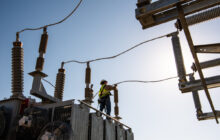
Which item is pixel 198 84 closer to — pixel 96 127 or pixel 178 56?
pixel 178 56

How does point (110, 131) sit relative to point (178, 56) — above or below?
below

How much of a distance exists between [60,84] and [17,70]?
2.64 meters

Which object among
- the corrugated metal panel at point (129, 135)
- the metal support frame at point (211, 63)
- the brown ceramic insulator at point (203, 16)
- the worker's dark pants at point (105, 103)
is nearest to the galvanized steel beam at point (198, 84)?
the metal support frame at point (211, 63)

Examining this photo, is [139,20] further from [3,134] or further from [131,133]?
[131,133]

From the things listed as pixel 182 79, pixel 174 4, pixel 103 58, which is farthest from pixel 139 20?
pixel 103 58

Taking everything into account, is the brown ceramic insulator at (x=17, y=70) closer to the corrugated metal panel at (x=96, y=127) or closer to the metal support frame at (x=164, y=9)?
the corrugated metal panel at (x=96, y=127)

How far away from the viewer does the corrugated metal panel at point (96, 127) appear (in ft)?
25.7

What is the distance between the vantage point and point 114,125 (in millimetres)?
9828

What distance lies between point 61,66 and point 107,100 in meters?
3.44

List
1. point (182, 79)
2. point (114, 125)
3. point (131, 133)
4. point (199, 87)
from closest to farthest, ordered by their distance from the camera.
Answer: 1. point (182, 79)
2. point (199, 87)
3. point (114, 125)
4. point (131, 133)

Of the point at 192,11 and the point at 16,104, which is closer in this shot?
the point at 192,11

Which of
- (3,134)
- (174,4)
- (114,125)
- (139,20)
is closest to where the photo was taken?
(174,4)

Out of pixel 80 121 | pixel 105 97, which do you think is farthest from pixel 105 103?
pixel 80 121

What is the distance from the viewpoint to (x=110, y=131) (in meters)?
9.23
